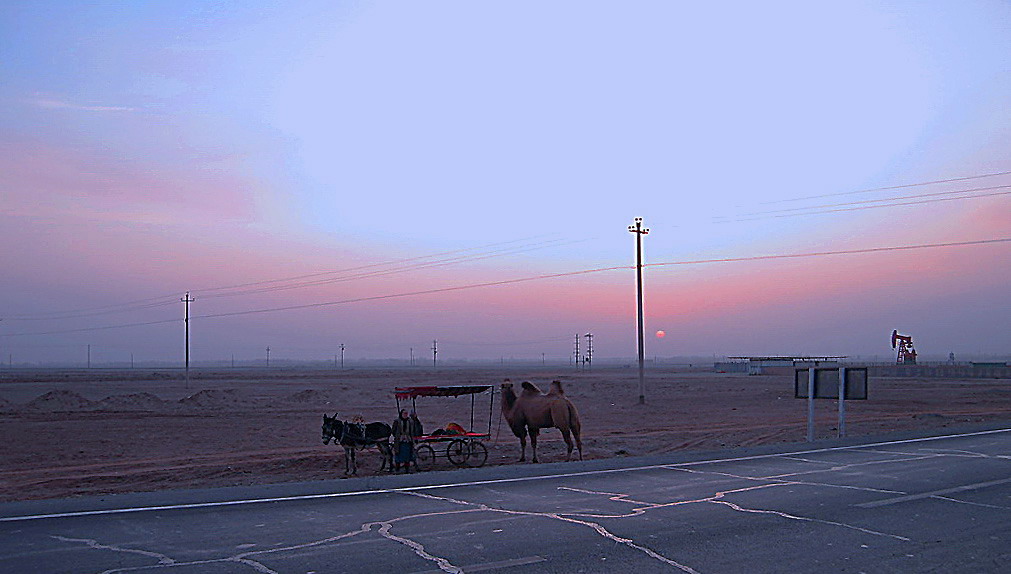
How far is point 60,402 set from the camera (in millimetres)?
49969

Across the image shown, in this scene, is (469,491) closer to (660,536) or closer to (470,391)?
(660,536)

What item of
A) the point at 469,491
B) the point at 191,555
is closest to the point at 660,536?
the point at 469,491

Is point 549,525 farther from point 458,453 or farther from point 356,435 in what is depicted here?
point 458,453

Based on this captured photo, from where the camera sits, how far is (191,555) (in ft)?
31.2

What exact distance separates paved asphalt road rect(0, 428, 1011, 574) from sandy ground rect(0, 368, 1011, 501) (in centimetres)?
646

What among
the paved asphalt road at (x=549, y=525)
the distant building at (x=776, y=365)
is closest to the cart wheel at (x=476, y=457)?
the paved asphalt road at (x=549, y=525)

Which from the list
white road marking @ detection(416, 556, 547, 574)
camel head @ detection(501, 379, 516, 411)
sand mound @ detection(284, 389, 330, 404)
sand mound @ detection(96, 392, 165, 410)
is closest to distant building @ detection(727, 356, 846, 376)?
sand mound @ detection(284, 389, 330, 404)

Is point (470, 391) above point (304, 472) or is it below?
above

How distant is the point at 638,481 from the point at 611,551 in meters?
5.64

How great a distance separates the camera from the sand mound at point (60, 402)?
48.3m

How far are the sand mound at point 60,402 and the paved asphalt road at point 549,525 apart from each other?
130 ft

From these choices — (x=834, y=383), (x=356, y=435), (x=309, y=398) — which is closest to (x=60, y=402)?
(x=309, y=398)

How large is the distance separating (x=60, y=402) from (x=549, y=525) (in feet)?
153

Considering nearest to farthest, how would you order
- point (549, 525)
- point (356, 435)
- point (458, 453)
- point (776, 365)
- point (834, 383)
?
point (549, 525)
point (356, 435)
point (458, 453)
point (834, 383)
point (776, 365)
